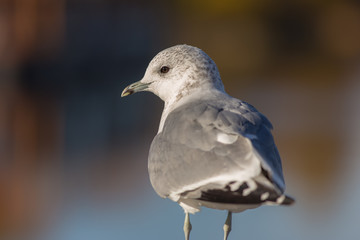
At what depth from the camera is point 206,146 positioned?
222 cm

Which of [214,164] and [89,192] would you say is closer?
[214,164]

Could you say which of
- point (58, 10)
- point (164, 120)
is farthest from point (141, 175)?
point (58, 10)

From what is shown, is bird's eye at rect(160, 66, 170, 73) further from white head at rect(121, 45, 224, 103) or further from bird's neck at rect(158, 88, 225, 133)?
bird's neck at rect(158, 88, 225, 133)

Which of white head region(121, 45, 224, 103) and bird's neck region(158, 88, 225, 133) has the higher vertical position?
white head region(121, 45, 224, 103)

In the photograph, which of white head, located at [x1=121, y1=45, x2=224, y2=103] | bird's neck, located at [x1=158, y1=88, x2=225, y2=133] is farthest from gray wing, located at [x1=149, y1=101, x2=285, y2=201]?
white head, located at [x1=121, y1=45, x2=224, y2=103]

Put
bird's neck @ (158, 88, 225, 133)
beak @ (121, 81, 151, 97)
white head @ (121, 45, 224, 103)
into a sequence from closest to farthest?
bird's neck @ (158, 88, 225, 133)
white head @ (121, 45, 224, 103)
beak @ (121, 81, 151, 97)

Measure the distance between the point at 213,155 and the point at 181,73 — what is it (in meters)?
0.69

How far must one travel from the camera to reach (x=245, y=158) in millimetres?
2094

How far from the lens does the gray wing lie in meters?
2.14

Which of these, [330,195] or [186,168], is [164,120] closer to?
[186,168]

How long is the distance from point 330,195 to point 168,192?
3.60 m

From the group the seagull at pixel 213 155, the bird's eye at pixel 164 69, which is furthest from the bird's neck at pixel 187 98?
the bird's eye at pixel 164 69

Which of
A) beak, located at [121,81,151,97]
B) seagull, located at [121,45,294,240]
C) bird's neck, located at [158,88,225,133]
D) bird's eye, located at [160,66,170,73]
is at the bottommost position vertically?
seagull, located at [121,45,294,240]

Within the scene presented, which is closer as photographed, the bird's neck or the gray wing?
the gray wing
